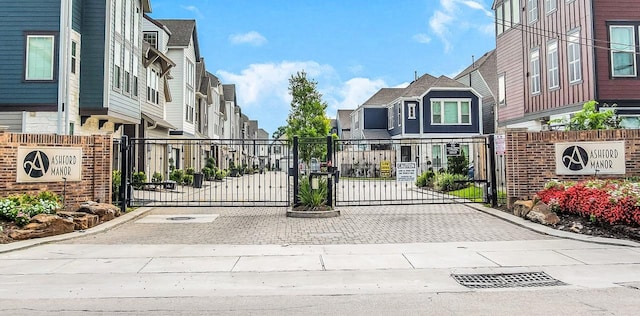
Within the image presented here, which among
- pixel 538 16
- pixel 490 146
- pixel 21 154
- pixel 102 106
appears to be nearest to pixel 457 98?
pixel 538 16

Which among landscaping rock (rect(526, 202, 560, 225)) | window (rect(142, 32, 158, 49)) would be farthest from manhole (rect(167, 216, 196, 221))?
window (rect(142, 32, 158, 49))

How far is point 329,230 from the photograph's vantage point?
10812 millimetres

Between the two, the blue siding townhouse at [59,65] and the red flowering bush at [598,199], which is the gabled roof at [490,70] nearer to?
the red flowering bush at [598,199]

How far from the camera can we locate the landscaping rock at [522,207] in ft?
38.7

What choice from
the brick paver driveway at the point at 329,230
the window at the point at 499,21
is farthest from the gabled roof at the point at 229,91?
the brick paver driveway at the point at 329,230

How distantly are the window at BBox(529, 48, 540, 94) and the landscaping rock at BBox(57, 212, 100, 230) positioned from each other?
61.2 feet

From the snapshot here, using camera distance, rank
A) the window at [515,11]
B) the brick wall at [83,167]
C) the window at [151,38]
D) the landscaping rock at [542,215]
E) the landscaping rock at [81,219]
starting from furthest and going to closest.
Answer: the window at [151,38] < the window at [515,11] < the brick wall at [83,167] < the landscaping rock at [542,215] < the landscaping rock at [81,219]

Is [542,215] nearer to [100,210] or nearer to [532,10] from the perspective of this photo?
[100,210]

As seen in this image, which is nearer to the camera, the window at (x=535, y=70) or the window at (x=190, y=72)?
the window at (x=535, y=70)

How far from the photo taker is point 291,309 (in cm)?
537

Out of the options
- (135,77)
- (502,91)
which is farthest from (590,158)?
(135,77)

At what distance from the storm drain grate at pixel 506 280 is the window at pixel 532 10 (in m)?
17.2

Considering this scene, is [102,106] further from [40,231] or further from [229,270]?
[229,270]

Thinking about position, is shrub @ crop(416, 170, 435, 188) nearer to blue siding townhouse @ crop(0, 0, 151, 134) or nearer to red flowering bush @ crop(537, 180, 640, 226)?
red flowering bush @ crop(537, 180, 640, 226)
